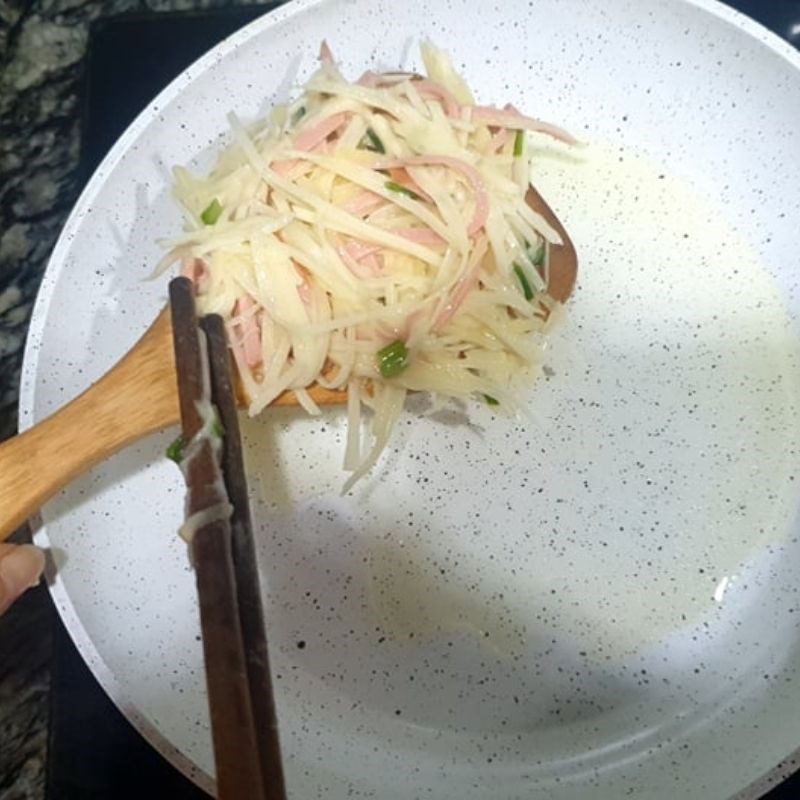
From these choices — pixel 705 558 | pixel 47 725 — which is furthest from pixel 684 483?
pixel 47 725

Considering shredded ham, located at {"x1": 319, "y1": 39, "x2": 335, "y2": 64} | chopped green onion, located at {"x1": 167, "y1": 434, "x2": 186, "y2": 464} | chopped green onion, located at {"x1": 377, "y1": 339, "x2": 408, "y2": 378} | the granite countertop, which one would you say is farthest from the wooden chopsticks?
the granite countertop

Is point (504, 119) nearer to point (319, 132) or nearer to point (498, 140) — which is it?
point (498, 140)

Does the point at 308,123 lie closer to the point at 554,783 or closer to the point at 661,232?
the point at 661,232

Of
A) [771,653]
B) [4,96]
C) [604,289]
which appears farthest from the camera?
[4,96]

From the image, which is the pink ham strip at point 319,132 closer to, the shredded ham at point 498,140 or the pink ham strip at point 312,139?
the pink ham strip at point 312,139

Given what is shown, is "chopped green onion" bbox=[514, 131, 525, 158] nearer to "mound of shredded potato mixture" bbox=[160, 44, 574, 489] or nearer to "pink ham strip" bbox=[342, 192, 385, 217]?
"mound of shredded potato mixture" bbox=[160, 44, 574, 489]

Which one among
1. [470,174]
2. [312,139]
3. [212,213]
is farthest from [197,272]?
[470,174]
